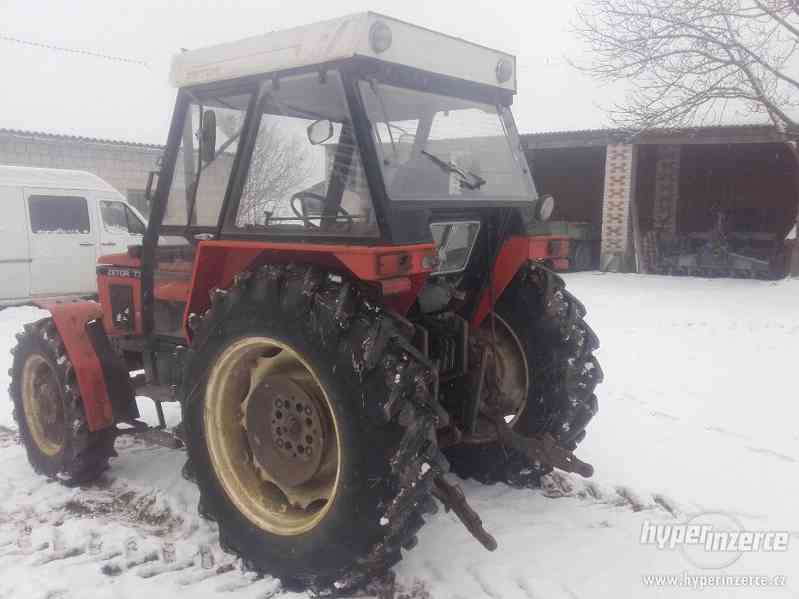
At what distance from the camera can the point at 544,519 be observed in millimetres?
3367

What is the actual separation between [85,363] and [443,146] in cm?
224

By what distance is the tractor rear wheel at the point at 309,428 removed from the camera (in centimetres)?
246

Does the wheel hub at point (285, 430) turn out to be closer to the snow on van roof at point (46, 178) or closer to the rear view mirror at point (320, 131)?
the rear view mirror at point (320, 131)

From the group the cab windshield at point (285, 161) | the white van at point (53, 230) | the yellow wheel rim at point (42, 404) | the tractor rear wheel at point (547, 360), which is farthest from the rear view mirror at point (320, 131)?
the white van at point (53, 230)

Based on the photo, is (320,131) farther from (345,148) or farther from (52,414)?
(52,414)

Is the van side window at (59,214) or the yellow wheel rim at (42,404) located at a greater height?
the van side window at (59,214)

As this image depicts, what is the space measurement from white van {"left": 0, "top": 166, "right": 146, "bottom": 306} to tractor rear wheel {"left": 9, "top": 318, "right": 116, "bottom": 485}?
5812 millimetres

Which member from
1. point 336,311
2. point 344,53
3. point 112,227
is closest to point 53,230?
point 112,227

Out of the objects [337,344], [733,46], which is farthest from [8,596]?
[733,46]

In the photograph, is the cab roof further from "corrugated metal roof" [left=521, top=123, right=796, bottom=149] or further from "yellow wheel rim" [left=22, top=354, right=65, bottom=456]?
"corrugated metal roof" [left=521, top=123, right=796, bottom=149]

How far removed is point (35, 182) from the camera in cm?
990

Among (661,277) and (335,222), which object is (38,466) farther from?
(661,277)

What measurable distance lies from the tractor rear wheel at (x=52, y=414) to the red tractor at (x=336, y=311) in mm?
18

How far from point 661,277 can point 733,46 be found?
4.76 metres
